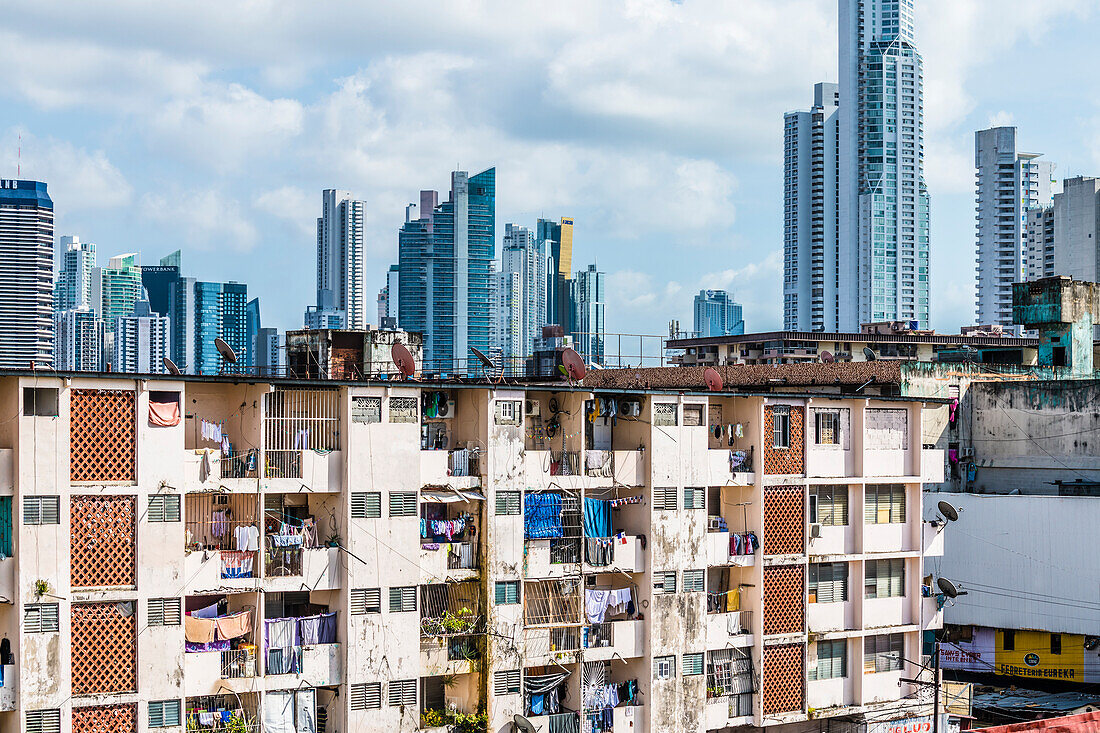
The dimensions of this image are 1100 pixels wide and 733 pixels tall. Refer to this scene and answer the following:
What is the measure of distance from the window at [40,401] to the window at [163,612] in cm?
344

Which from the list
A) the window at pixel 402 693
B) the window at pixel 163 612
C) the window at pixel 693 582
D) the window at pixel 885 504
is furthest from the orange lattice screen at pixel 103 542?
the window at pixel 885 504

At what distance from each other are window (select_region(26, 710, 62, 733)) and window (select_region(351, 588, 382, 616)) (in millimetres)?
5053

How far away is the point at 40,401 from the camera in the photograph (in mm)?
21656

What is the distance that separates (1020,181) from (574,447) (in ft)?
578

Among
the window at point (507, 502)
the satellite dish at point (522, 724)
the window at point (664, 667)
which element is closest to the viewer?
the satellite dish at point (522, 724)

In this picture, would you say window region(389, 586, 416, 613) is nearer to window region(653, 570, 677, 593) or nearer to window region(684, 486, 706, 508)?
window region(653, 570, 677, 593)

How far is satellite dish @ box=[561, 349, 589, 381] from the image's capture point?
27500 millimetres

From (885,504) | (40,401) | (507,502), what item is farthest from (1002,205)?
(40,401)

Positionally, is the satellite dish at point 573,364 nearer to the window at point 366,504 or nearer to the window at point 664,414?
the window at point 664,414

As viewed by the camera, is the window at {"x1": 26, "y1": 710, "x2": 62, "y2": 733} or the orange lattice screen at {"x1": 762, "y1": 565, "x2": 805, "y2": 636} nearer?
the window at {"x1": 26, "y1": 710, "x2": 62, "y2": 733}

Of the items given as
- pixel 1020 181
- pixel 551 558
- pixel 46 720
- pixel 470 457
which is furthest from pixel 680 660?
pixel 1020 181

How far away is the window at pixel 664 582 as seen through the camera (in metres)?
27.2

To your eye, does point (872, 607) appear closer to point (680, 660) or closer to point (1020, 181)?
point (680, 660)

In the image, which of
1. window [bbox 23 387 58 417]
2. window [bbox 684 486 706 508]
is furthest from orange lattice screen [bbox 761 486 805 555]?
window [bbox 23 387 58 417]
